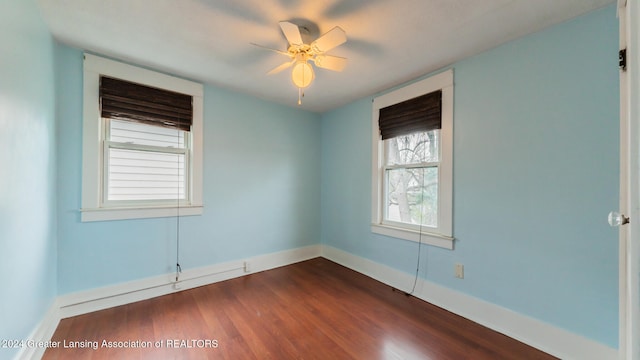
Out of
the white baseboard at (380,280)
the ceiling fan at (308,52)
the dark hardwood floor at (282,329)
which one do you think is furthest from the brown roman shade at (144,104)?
the dark hardwood floor at (282,329)

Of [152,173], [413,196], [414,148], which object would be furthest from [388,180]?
[152,173]

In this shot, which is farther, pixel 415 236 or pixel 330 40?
pixel 415 236

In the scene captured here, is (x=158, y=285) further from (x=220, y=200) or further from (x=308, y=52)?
(x=308, y=52)

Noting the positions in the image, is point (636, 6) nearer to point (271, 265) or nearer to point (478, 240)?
point (478, 240)

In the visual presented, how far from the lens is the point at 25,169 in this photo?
1502 mm

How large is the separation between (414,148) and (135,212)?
304cm

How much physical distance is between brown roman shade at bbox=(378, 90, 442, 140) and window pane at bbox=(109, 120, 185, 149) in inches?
94.5

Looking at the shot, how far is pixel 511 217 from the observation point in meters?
1.98

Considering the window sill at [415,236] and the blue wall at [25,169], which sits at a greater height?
the blue wall at [25,169]

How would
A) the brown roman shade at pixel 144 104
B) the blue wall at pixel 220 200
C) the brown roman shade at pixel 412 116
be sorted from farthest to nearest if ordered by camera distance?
the brown roman shade at pixel 412 116
the brown roman shade at pixel 144 104
the blue wall at pixel 220 200

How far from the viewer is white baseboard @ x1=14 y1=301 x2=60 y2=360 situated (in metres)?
1.49

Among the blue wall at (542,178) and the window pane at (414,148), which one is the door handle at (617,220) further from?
the window pane at (414,148)

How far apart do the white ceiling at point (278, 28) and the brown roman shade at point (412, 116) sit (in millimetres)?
305

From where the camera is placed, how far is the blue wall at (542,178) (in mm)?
1576
